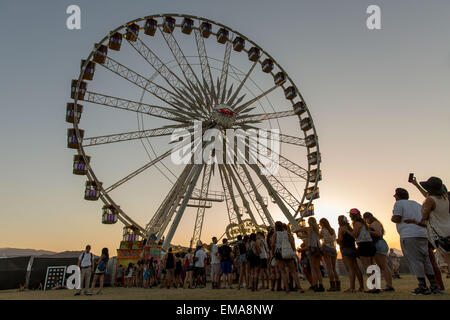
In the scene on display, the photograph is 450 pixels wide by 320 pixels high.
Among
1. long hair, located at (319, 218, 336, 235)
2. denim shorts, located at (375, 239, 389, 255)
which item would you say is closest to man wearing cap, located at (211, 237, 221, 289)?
long hair, located at (319, 218, 336, 235)

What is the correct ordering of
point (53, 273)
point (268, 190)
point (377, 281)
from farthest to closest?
1. point (268, 190)
2. point (53, 273)
3. point (377, 281)

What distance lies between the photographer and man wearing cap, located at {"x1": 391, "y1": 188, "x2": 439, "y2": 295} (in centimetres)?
536

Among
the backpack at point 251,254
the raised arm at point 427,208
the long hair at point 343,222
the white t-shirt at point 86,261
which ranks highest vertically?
the raised arm at point 427,208

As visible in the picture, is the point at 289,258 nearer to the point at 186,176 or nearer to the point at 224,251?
the point at 224,251

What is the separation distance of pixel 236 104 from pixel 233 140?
257cm

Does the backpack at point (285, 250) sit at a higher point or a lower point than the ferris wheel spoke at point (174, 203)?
lower

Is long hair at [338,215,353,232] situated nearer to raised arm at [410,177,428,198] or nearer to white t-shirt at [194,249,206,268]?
raised arm at [410,177,428,198]

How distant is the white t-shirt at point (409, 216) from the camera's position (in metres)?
5.39

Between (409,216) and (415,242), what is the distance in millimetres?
436

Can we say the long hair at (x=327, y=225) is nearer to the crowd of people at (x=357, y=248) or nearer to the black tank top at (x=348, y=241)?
the crowd of people at (x=357, y=248)

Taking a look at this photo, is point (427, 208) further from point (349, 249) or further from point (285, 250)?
point (285, 250)

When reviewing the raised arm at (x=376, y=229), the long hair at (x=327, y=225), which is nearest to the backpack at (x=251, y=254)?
the long hair at (x=327, y=225)

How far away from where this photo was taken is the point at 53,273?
13.3 meters
